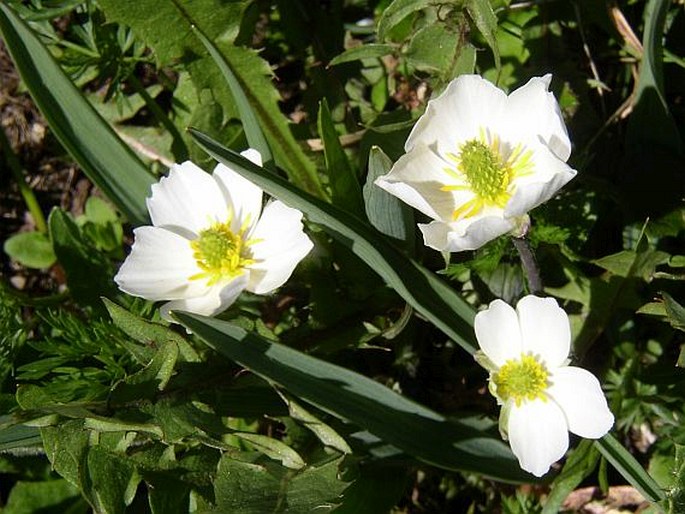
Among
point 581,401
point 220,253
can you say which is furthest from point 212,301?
point 581,401

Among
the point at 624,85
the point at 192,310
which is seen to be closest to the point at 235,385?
the point at 192,310

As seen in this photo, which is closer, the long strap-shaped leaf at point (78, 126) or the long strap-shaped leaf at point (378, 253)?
the long strap-shaped leaf at point (378, 253)

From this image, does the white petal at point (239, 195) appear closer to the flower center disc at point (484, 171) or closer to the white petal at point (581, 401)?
the flower center disc at point (484, 171)

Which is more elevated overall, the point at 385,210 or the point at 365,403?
the point at 385,210

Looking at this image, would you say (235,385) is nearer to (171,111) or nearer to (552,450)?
(552,450)

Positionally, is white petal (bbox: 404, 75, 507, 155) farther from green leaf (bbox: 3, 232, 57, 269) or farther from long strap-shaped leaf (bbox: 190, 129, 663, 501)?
green leaf (bbox: 3, 232, 57, 269)

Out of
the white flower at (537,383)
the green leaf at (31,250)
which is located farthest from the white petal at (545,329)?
the green leaf at (31,250)

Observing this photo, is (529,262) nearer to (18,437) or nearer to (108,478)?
(108,478)
